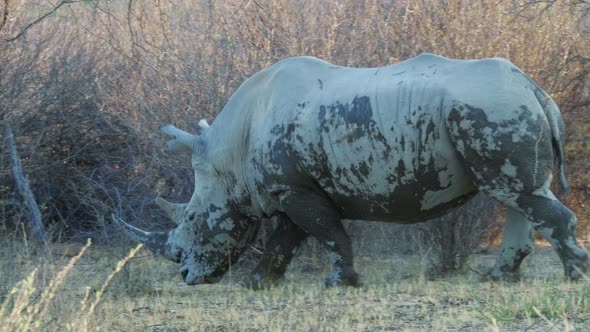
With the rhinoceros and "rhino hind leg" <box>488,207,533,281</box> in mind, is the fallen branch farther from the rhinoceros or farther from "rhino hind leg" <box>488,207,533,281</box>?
"rhino hind leg" <box>488,207,533,281</box>

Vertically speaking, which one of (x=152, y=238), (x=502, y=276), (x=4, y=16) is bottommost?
(x=502, y=276)

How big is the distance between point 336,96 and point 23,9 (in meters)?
5.21

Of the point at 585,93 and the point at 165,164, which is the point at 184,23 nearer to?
the point at 165,164

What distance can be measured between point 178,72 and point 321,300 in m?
3.70

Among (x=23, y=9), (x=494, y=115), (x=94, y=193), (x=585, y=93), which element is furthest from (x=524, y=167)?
(x=23, y=9)

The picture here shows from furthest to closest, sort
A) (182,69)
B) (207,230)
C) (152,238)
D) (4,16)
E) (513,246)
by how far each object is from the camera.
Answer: (4,16)
(182,69)
(152,238)
(207,230)
(513,246)

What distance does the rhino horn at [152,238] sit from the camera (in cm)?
870

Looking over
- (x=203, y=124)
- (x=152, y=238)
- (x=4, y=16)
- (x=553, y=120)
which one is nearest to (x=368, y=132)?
(x=553, y=120)

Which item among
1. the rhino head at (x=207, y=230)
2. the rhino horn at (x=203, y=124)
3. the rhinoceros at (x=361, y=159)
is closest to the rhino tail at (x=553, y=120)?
the rhinoceros at (x=361, y=159)

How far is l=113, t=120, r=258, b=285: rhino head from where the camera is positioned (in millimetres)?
8453

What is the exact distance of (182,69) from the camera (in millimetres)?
10039

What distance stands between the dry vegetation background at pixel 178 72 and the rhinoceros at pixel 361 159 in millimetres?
1130

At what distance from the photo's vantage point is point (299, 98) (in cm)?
812

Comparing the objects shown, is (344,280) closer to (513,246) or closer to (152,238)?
(513,246)
